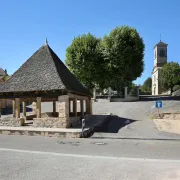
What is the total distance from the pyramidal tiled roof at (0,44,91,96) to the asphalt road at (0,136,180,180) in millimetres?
5243

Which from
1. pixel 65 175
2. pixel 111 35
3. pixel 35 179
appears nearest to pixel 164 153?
pixel 65 175

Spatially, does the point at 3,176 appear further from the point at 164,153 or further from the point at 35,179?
the point at 164,153

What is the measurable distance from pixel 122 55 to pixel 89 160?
2944cm

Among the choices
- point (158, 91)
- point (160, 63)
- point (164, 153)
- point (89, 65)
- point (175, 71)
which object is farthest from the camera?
point (160, 63)

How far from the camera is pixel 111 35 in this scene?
39875 mm

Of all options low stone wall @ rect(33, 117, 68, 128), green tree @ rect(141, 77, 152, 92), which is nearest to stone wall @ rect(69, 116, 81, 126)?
low stone wall @ rect(33, 117, 68, 128)

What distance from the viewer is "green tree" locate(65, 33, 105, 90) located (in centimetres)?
3869

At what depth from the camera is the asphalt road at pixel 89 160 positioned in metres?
7.68

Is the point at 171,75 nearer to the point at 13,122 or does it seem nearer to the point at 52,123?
the point at 52,123

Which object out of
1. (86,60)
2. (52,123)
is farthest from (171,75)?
(52,123)

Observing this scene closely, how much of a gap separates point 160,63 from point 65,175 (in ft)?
248

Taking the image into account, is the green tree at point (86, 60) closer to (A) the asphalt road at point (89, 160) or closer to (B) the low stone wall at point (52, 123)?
(B) the low stone wall at point (52, 123)

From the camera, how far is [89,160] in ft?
32.0

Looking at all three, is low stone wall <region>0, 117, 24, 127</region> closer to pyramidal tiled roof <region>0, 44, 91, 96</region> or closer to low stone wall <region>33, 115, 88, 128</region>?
low stone wall <region>33, 115, 88, 128</region>
